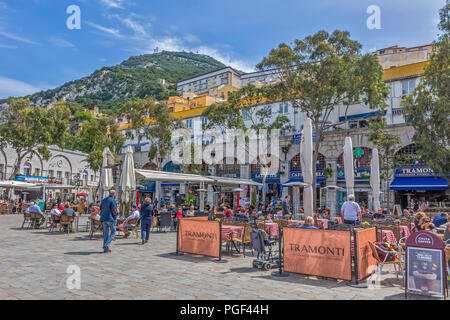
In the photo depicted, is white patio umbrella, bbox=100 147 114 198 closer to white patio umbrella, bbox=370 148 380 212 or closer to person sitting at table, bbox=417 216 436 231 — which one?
white patio umbrella, bbox=370 148 380 212

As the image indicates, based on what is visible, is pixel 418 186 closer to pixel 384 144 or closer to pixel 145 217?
pixel 384 144

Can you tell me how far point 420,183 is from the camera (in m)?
24.5

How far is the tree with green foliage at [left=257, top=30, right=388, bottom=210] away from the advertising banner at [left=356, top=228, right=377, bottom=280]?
16.3 m

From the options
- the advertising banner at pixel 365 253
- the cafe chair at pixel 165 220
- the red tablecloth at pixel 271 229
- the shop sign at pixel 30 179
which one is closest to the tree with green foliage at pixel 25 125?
the shop sign at pixel 30 179

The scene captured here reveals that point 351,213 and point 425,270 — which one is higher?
point 351,213

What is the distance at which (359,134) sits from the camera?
1121 inches

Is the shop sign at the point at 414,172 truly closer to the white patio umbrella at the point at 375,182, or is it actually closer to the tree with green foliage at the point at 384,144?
the tree with green foliage at the point at 384,144

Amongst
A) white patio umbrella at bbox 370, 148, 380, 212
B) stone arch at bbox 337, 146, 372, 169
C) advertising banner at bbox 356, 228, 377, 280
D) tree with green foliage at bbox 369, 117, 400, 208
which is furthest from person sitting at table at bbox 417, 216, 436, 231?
stone arch at bbox 337, 146, 372, 169

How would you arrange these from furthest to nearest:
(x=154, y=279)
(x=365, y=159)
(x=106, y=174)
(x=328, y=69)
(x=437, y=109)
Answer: (x=365, y=159) < (x=328, y=69) < (x=437, y=109) < (x=106, y=174) < (x=154, y=279)

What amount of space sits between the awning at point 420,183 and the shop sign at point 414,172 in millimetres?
285

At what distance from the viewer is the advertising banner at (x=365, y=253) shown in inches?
260

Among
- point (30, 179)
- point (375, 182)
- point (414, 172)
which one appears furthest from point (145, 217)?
point (30, 179)

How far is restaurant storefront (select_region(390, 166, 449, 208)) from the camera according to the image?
23.9 meters

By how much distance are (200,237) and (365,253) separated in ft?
13.3
